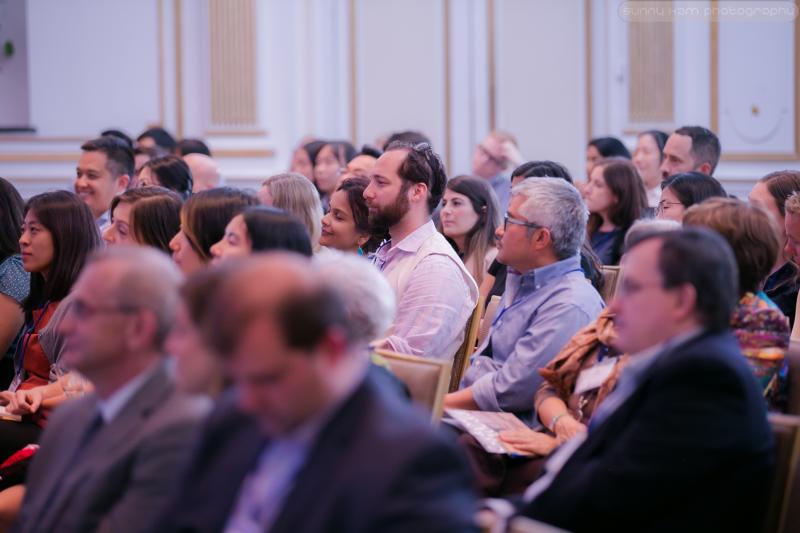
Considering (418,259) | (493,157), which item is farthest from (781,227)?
(493,157)

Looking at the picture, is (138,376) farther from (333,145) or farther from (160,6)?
(160,6)

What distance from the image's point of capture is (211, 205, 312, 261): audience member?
2.87 metres

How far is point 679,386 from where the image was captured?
2199 millimetres

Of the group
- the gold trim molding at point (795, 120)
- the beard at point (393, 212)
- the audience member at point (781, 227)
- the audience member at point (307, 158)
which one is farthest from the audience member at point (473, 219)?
the gold trim molding at point (795, 120)

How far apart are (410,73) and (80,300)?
673cm

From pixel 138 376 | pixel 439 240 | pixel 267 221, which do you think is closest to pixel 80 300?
pixel 138 376

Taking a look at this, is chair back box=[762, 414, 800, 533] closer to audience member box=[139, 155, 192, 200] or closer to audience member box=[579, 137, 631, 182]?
audience member box=[139, 155, 192, 200]

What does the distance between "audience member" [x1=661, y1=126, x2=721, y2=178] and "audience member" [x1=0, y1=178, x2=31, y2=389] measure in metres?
3.26

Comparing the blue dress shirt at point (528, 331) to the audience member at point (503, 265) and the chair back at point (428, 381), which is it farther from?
the audience member at point (503, 265)

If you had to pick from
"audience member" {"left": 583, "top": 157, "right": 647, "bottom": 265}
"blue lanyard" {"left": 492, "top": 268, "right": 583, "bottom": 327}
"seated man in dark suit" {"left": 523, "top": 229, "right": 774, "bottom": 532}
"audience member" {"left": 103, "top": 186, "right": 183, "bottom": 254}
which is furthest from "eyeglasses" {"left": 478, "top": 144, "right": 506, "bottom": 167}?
"seated man in dark suit" {"left": 523, "top": 229, "right": 774, "bottom": 532}

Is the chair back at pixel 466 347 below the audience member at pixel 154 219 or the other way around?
below

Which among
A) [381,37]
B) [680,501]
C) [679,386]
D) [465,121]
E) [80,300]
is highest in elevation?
[381,37]

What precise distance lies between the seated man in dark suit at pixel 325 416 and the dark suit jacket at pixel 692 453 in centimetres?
64

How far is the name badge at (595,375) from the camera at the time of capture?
9.72ft
